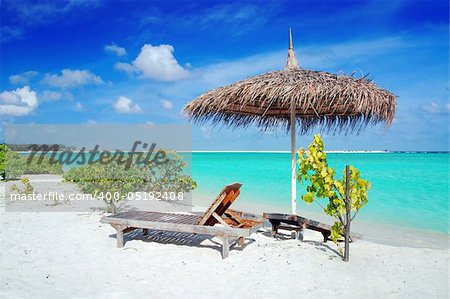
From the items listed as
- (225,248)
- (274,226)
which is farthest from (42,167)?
(225,248)

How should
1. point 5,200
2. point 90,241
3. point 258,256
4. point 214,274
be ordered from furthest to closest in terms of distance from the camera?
point 5,200 → point 90,241 → point 258,256 → point 214,274

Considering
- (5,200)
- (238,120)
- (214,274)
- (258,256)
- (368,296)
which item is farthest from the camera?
(5,200)

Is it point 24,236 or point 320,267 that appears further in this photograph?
point 24,236

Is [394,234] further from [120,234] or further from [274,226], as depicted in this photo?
[120,234]

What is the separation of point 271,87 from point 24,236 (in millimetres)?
4064

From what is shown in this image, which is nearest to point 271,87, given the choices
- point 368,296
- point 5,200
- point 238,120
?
point 238,120

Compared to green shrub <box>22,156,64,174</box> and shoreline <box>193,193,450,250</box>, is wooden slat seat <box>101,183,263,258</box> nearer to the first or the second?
shoreline <box>193,193,450,250</box>

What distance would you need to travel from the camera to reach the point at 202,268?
403 cm

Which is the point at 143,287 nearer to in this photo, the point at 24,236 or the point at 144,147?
the point at 24,236

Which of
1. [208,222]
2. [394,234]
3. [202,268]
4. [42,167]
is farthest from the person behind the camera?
[42,167]

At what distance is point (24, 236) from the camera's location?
522 centimetres

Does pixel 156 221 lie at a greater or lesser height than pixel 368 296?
greater

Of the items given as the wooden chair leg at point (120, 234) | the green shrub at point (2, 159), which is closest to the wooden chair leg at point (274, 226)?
the wooden chair leg at point (120, 234)

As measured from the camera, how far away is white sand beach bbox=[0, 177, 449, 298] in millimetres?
3338
